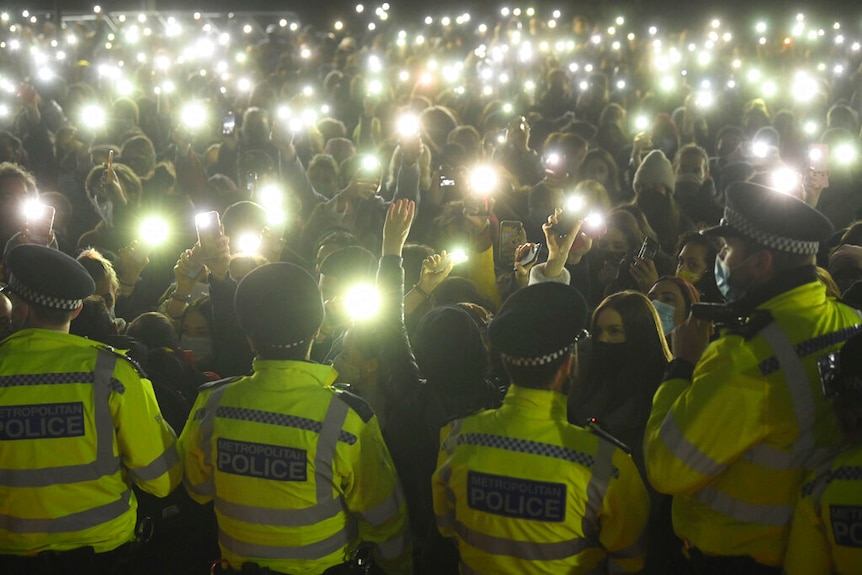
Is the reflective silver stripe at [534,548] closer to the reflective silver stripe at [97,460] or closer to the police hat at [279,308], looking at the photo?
the police hat at [279,308]

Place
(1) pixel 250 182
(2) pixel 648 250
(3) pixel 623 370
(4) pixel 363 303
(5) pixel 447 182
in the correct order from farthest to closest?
(1) pixel 250 182, (5) pixel 447 182, (2) pixel 648 250, (4) pixel 363 303, (3) pixel 623 370

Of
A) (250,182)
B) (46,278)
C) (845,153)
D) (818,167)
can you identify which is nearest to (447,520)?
(46,278)

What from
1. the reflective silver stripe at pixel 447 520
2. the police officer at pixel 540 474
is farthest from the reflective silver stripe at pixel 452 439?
the reflective silver stripe at pixel 447 520

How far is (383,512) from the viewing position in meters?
3.22

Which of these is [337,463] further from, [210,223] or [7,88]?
[7,88]

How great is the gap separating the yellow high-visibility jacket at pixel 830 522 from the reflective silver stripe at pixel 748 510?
7 cm

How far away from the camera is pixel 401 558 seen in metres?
3.37

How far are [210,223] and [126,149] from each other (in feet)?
13.1

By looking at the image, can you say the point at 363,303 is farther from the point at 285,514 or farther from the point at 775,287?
the point at 775,287

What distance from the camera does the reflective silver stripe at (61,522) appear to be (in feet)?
10.6

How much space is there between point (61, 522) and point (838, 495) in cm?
304

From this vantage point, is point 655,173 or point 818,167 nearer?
point 818,167

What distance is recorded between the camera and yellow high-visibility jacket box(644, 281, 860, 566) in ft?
9.09

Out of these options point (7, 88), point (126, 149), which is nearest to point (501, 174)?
point (126, 149)
